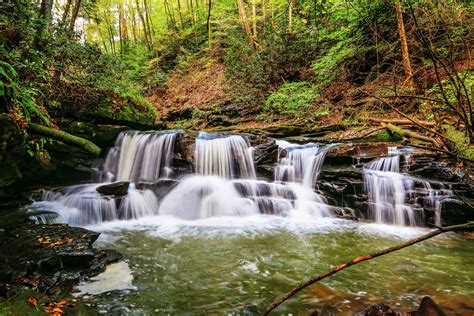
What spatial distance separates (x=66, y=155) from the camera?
8562mm

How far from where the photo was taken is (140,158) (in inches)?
388

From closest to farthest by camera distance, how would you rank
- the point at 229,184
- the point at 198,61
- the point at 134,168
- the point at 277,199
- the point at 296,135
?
the point at 277,199
the point at 229,184
the point at 134,168
the point at 296,135
the point at 198,61

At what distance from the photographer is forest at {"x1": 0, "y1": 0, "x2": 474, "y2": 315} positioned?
12.2 feet

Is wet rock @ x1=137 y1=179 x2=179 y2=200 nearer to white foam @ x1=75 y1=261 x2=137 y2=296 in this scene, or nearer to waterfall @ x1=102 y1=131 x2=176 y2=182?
waterfall @ x1=102 y1=131 x2=176 y2=182

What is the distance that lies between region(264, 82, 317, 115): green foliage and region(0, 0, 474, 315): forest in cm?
9

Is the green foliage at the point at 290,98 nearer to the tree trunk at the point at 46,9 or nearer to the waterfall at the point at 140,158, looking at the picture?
the waterfall at the point at 140,158

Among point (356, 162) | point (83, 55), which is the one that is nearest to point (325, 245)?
point (356, 162)

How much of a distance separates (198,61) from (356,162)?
54.2ft

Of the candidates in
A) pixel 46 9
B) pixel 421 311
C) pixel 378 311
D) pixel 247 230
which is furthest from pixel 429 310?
pixel 46 9

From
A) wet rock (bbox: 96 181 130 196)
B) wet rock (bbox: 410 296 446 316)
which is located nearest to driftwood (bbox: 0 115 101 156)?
wet rock (bbox: 410 296 446 316)

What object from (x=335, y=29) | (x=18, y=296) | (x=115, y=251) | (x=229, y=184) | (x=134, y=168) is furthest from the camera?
(x=335, y=29)

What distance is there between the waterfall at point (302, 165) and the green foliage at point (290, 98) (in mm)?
4270

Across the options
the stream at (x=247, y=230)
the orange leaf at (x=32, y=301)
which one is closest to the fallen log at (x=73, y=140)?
the orange leaf at (x=32, y=301)

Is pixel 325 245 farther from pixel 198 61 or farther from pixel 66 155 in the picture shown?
pixel 198 61
